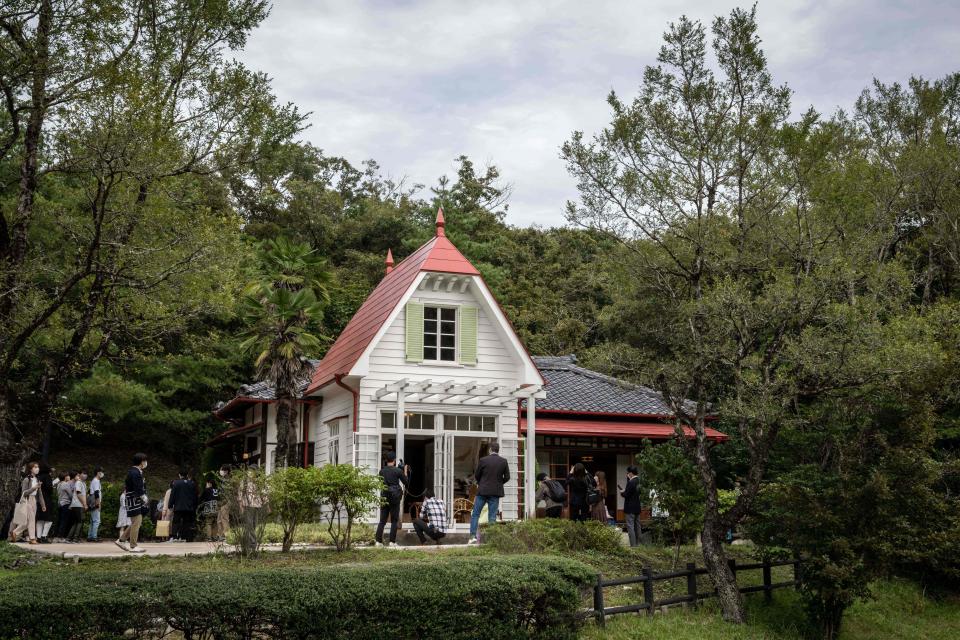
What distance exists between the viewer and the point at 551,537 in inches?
561

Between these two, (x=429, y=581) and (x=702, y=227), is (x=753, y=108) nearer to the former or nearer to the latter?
(x=702, y=227)

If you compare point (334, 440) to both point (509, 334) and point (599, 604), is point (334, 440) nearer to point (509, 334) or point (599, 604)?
point (509, 334)

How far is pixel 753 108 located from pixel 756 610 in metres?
8.01

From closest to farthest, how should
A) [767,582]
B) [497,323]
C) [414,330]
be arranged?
[767,582], [414,330], [497,323]

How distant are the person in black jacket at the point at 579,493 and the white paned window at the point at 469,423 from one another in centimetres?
323

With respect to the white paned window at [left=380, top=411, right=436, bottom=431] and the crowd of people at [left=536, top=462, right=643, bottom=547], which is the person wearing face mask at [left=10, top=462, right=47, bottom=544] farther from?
the crowd of people at [left=536, top=462, right=643, bottom=547]

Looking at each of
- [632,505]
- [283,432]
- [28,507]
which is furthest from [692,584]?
[28,507]

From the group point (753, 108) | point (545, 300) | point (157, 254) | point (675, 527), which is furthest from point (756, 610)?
point (545, 300)

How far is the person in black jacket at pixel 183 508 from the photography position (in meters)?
17.9

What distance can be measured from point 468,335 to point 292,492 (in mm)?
7459

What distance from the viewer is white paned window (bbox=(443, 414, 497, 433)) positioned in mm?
19609

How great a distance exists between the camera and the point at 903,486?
1270 centimetres

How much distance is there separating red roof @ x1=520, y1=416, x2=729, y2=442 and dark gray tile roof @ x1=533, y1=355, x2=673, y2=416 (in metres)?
0.32

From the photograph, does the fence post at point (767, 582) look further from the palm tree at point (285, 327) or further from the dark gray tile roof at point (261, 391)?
the dark gray tile roof at point (261, 391)
